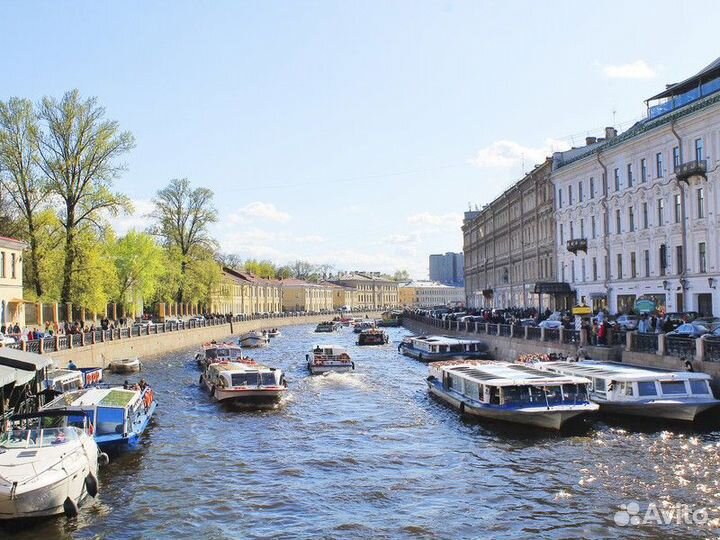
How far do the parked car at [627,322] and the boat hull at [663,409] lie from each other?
11.0 metres

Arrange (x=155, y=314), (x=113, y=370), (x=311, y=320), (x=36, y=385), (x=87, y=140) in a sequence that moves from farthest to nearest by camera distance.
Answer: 1. (x=311, y=320)
2. (x=155, y=314)
3. (x=87, y=140)
4. (x=113, y=370)
5. (x=36, y=385)

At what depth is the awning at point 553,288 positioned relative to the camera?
5725 centimetres

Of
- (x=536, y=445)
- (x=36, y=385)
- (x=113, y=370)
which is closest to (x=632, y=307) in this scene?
(x=536, y=445)

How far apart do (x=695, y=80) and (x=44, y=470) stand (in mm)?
42910

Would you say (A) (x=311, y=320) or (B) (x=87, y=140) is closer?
(B) (x=87, y=140)

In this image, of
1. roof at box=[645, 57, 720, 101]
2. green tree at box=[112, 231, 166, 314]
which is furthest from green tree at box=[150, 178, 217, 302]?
roof at box=[645, 57, 720, 101]

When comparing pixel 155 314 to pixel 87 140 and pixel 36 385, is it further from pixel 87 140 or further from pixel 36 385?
pixel 36 385

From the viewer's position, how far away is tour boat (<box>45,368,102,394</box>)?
30.0m

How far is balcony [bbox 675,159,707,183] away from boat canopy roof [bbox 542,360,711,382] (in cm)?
1391

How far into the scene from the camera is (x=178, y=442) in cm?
2472

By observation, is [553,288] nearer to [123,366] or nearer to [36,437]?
[123,366]

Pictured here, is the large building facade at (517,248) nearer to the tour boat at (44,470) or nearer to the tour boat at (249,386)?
the tour boat at (249,386)

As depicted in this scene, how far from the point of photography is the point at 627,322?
38.8m

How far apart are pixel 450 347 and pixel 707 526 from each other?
1465 inches
